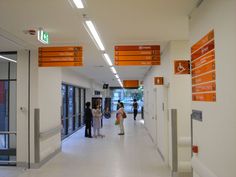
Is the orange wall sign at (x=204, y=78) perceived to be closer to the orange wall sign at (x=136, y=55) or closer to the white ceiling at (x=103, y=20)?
the white ceiling at (x=103, y=20)

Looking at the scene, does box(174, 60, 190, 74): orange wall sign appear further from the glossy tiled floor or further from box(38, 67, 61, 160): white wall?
box(38, 67, 61, 160): white wall

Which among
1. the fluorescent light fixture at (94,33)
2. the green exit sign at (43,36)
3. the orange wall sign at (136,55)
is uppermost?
the fluorescent light fixture at (94,33)

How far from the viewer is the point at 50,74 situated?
26.0 ft

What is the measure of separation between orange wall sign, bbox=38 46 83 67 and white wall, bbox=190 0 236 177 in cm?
321

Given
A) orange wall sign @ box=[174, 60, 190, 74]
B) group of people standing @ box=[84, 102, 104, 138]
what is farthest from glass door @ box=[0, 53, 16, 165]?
orange wall sign @ box=[174, 60, 190, 74]

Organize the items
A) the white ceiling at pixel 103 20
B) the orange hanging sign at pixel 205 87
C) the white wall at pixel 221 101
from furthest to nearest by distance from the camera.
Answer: the white ceiling at pixel 103 20, the orange hanging sign at pixel 205 87, the white wall at pixel 221 101

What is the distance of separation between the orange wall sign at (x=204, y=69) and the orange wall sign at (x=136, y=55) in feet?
6.20

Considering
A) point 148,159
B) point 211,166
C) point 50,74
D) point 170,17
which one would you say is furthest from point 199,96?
point 50,74

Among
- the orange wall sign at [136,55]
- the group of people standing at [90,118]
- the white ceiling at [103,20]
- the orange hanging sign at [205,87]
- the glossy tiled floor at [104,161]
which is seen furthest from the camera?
the group of people standing at [90,118]

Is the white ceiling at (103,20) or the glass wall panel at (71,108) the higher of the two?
the white ceiling at (103,20)

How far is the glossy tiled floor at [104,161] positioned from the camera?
6.36m

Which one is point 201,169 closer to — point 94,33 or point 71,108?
point 94,33

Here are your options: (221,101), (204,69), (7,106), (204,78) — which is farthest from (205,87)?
(7,106)

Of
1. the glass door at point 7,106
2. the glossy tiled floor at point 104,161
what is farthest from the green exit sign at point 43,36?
the glass door at point 7,106
